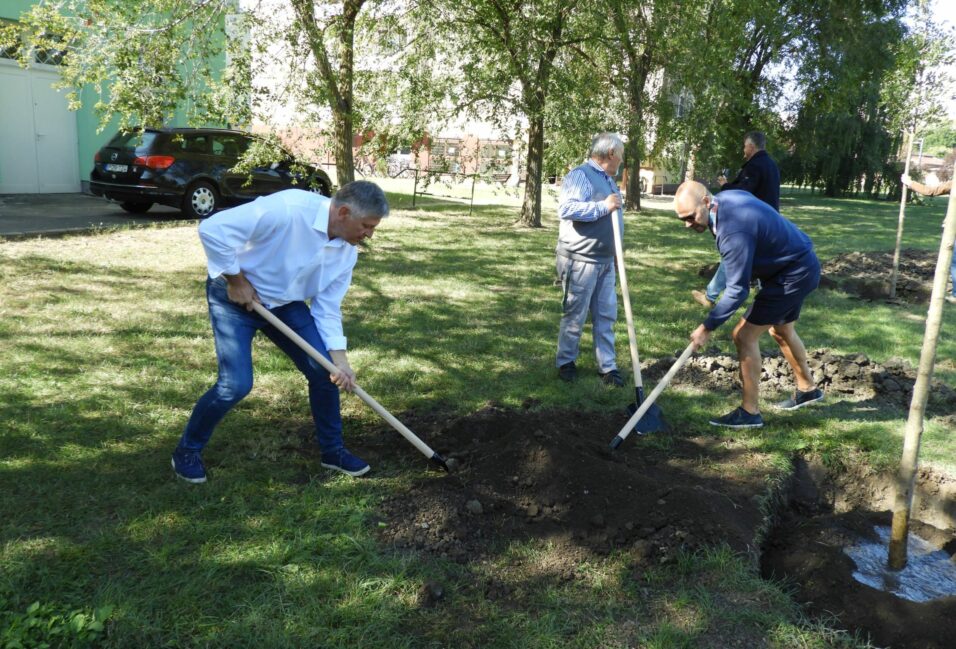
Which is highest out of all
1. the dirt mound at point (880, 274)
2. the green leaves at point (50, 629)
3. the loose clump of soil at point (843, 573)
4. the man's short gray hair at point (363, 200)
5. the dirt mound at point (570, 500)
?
the man's short gray hair at point (363, 200)

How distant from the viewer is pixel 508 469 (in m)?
4.12

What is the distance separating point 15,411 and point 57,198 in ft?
41.2

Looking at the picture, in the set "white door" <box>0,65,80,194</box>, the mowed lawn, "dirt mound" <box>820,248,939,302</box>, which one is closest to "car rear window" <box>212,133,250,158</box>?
"white door" <box>0,65,80,194</box>

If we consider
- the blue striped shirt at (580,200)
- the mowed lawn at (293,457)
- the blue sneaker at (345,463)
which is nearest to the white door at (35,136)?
the mowed lawn at (293,457)

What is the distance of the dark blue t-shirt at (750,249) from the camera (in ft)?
14.8

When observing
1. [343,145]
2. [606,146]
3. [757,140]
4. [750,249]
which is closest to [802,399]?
[750,249]

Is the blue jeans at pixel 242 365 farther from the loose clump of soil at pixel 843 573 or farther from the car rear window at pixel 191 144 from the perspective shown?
the car rear window at pixel 191 144

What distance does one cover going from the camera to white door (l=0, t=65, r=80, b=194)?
15.1 m

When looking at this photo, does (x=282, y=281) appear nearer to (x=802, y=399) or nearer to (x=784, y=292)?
(x=784, y=292)

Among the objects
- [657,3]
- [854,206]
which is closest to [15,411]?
[657,3]

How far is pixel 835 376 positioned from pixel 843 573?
9.59 ft

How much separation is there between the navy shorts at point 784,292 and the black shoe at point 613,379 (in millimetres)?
1281

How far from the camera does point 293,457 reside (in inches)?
174

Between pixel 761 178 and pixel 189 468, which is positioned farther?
pixel 761 178
